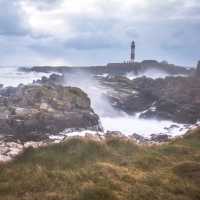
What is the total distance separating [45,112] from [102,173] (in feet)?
72.8

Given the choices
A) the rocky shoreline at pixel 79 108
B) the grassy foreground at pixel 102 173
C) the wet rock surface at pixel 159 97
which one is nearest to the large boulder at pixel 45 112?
the rocky shoreline at pixel 79 108

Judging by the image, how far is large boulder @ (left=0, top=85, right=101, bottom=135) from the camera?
29.3 m

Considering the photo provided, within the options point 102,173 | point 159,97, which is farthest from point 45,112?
point 102,173

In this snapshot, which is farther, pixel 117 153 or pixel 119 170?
pixel 117 153

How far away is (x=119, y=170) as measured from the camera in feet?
34.7

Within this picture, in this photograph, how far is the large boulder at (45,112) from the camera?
2930 cm

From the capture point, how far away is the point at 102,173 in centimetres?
1019

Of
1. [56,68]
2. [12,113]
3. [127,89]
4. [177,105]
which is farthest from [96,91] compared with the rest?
[56,68]

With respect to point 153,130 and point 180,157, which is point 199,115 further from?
point 180,157

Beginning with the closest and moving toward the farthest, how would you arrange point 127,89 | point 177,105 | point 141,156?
point 141,156 < point 177,105 < point 127,89

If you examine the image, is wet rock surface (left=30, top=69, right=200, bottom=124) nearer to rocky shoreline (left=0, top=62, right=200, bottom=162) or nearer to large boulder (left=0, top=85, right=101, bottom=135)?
rocky shoreline (left=0, top=62, right=200, bottom=162)

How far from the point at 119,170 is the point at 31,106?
76.7 ft

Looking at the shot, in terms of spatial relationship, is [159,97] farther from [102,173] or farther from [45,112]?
[102,173]

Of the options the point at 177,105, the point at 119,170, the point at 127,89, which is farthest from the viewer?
the point at 127,89
